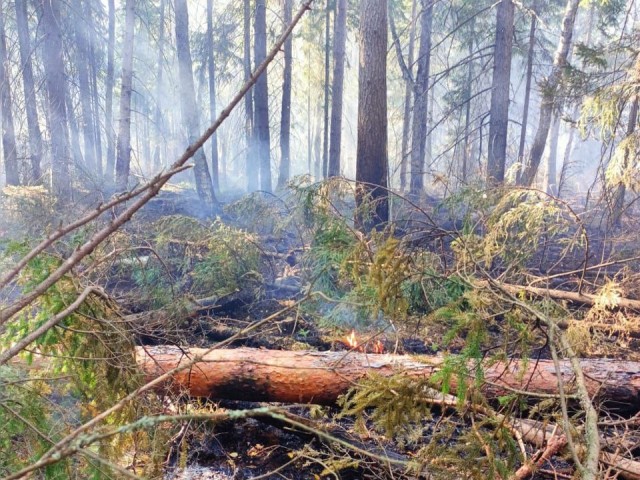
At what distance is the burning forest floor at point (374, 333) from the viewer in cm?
223

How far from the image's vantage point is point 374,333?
444 centimetres

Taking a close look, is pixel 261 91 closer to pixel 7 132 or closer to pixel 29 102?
pixel 29 102

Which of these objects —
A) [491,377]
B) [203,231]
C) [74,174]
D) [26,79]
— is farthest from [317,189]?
[26,79]

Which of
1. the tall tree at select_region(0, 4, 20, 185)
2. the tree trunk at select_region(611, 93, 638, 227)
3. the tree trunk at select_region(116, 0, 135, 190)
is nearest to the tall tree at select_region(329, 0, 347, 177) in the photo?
the tree trunk at select_region(116, 0, 135, 190)

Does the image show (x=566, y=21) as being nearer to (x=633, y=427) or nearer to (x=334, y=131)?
(x=334, y=131)

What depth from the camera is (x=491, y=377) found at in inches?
127

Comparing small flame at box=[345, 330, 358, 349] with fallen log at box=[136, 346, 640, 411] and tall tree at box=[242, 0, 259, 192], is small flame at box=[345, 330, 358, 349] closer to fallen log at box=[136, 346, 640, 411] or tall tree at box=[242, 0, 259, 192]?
fallen log at box=[136, 346, 640, 411]

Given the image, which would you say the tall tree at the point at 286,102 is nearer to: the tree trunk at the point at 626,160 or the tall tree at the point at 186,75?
the tall tree at the point at 186,75

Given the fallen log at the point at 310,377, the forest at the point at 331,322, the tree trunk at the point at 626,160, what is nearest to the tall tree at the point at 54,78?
the forest at the point at 331,322

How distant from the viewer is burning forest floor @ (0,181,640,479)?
223cm

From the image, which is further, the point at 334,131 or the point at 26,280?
the point at 334,131

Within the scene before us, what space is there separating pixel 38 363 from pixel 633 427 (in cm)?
464

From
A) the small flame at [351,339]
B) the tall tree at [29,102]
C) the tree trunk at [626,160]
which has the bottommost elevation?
the small flame at [351,339]

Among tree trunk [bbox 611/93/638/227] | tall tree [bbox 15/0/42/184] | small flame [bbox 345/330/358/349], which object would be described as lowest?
small flame [bbox 345/330/358/349]
